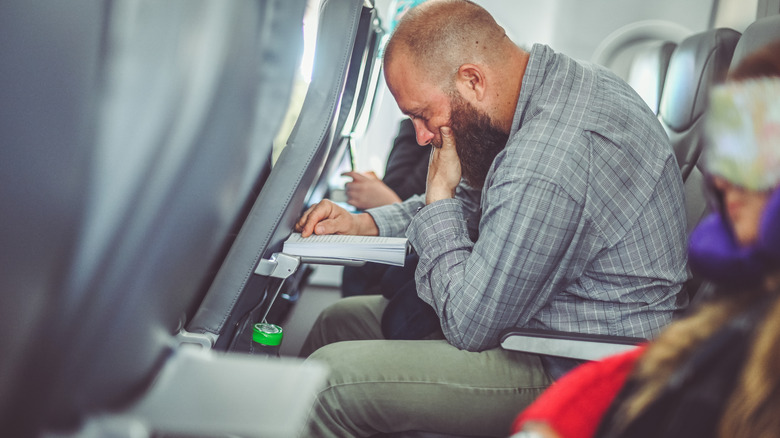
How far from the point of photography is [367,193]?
2084 mm

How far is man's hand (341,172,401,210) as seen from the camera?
6.84 ft

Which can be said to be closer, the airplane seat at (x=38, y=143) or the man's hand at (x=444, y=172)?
the airplane seat at (x=38, y=143)

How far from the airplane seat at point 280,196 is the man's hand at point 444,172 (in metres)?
0.31

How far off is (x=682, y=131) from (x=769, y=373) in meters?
A: 1.72

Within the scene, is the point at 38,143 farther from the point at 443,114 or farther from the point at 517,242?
the point at 443,114

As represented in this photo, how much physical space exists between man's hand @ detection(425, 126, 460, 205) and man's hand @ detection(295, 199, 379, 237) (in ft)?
A: 0.82

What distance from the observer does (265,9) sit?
0.85 meters

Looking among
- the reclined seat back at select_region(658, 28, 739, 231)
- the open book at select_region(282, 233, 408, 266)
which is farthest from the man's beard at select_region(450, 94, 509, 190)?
the reclined seat back at select_region(658, 28, 739, 231)

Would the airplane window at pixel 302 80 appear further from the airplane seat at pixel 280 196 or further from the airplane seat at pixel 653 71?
the airplane seat at pixel 653 71

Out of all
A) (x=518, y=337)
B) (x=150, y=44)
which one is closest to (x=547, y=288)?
(x=518, y=337)

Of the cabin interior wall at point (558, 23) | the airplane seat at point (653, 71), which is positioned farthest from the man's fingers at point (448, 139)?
the cabin interior wall at point (558, 23)

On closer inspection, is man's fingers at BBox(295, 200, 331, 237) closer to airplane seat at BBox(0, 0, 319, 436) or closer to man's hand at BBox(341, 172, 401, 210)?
man's hand at BBox(341, 172, 401, 210)

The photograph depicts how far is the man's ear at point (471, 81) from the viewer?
1395 mm

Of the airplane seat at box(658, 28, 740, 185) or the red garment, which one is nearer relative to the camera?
the red garment
